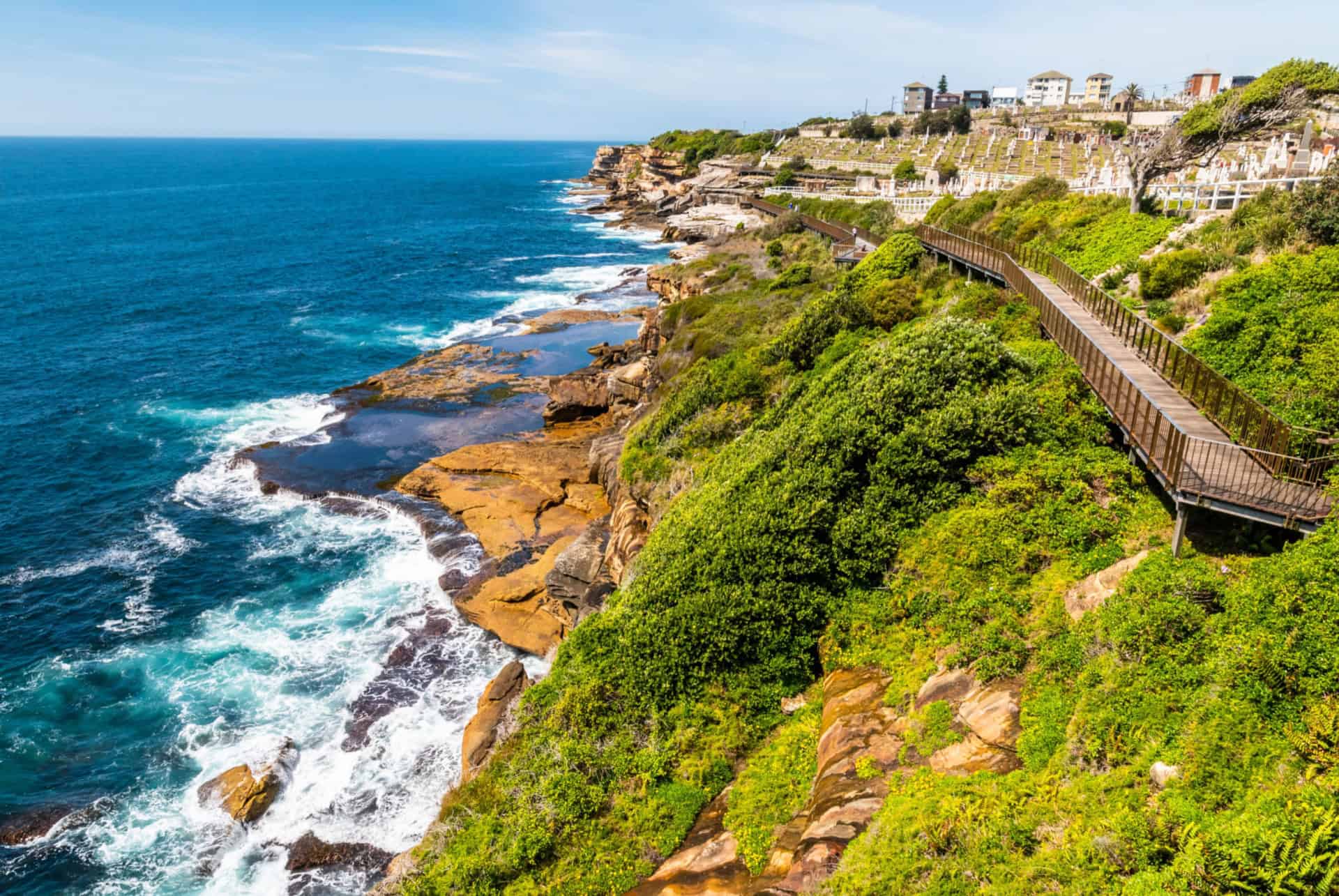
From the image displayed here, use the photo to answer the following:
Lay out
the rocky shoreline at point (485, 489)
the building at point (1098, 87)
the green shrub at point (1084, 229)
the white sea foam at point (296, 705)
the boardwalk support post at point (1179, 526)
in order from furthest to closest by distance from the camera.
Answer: the building at point (1098, 87) → the green shrub at point (1084, 229) → the rocky shoreline at point (485, 489) → the white sea foam at point (296, 705) → the boardwalk support post at point (1179, 526)

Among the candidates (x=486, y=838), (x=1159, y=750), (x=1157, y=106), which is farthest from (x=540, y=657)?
(x=1157, y=106)

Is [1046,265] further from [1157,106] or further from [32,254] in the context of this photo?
[32,254]

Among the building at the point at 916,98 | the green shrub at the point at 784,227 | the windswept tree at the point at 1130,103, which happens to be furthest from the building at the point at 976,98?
the green shrub at the point at 784,227

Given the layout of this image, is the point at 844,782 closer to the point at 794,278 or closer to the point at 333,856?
the point at 333,856

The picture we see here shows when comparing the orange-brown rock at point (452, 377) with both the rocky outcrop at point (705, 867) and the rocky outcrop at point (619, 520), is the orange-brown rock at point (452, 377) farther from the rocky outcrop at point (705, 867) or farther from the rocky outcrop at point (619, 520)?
the rocky outcrop at point (705, 867)

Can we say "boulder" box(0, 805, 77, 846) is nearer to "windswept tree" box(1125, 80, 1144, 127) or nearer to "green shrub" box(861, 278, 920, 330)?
"green shrub" box(861, 278, 920, 330)

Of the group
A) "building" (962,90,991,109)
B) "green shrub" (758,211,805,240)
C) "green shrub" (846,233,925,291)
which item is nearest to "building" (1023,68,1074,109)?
"building" (962,90,991,109)
